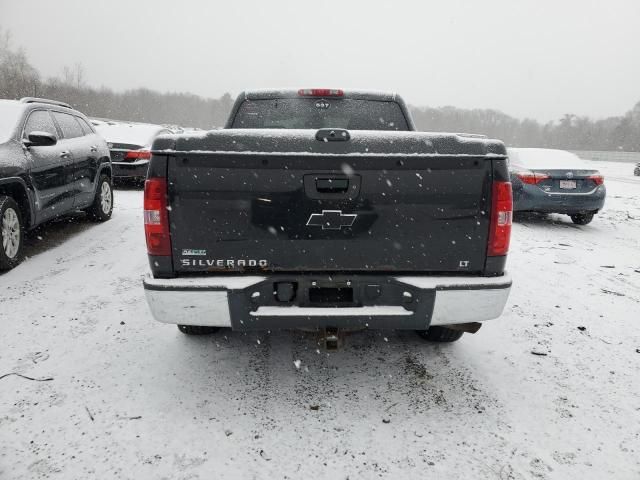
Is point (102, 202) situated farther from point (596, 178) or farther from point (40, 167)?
point (596, 178)

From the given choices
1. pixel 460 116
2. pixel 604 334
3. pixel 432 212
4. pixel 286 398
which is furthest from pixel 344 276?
pixel 460 116

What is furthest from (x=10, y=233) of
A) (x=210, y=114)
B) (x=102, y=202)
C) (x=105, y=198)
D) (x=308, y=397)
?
(x=210, y=114)

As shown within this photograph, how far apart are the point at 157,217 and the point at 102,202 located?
5.71 metres

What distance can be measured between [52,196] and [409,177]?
5.06 m

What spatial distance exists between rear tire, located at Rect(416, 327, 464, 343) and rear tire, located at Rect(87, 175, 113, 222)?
5946 mm

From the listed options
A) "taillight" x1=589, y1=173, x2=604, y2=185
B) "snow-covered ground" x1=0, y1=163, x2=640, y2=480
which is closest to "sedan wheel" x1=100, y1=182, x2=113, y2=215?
"snow-covered ground" x1=0, y1=163, x2=640, y2=480

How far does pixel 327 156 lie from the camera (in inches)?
99.0

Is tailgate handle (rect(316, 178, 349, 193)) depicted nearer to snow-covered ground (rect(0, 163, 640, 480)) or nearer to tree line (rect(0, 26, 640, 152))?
snow-covered ground (rect(0, 163, 640, 480))

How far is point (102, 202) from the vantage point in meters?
7.55

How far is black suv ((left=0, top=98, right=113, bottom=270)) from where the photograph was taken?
4.98m

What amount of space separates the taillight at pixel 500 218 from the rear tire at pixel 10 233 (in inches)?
190

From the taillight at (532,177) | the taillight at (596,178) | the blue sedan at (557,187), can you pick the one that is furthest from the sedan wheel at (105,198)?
the taillight at (596,178)

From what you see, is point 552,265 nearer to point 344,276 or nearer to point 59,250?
point 344,276

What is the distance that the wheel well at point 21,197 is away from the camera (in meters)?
Result: 5.00
